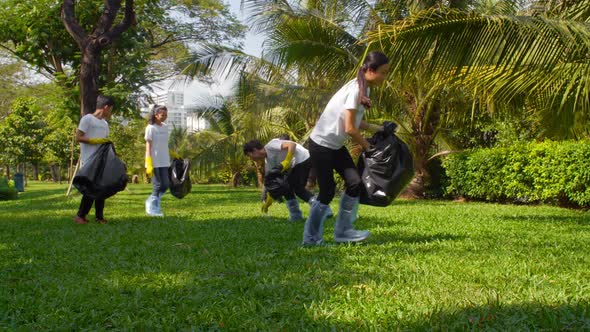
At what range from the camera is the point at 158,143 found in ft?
28.0

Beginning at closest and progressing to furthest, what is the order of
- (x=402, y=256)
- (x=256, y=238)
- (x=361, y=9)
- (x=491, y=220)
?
(x=402, y=256)
(x=256, y=238)
(x=491, y=220)
(x=361, y=9)

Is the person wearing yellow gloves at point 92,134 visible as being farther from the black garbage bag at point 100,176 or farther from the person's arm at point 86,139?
the black garbage bag at point 100,176

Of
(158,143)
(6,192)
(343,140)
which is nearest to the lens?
(343,140)

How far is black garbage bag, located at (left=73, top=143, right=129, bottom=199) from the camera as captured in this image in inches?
278

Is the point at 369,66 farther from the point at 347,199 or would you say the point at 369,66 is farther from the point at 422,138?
the point at 422,138

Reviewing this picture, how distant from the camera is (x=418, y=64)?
7086 mm

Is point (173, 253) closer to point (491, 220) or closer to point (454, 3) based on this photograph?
point (491, 220)

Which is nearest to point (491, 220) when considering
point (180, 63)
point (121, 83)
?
point (180, 63)

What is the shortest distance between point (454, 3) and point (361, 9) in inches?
83.8

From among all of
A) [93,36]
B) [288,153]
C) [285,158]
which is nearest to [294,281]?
[288,153]

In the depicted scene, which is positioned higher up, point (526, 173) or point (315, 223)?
point (315, 223)

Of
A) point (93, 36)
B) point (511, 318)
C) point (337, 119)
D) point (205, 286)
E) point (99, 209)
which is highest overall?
point (93, 36)

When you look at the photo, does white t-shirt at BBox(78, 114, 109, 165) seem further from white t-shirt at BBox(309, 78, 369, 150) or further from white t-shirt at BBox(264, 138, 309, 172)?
white t-shirt at BBox(309, 78, 369, 150)

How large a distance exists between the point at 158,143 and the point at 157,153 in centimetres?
15
